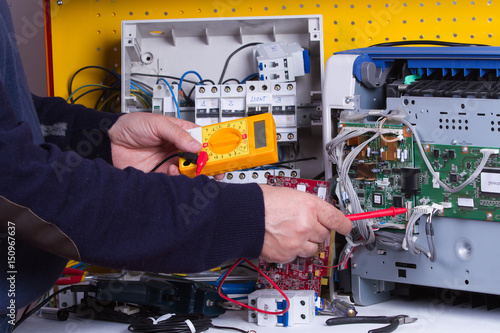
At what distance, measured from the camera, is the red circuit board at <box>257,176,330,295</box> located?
1275mm

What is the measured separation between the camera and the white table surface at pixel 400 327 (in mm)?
1089

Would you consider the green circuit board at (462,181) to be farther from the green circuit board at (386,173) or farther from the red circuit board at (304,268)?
the red circuit board at (304,268)

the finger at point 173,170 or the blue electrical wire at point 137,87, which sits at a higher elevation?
the blue electrical wire at point 137,87

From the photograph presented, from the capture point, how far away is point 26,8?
1.74m

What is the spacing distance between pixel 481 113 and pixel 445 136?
0.09m

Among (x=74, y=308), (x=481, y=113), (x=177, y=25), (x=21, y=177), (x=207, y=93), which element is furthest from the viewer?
(x=177, y=25)

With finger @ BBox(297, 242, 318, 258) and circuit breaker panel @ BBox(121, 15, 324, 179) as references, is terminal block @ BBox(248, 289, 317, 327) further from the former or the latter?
circuit breaker panel @ BBox(121, 15, 324, 179)

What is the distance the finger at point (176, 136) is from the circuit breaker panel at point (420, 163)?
330 millimetres

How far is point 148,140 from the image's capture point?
48.8 inches

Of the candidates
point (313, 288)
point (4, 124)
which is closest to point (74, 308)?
point (313, 288)

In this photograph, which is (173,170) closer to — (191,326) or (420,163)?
(191,326)

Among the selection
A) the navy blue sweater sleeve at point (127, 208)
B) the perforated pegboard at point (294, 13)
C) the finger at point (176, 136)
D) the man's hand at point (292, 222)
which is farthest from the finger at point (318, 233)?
the perforated pegboard at point (294, 13)

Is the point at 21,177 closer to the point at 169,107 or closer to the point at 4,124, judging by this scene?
the point at 4,124

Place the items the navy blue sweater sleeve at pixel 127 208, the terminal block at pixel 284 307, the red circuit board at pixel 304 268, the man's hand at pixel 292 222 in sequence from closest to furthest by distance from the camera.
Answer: the navy blue sweater sleeve at pixel 127 208, the man's hand at pixel 292 222, the terminal block at pixel 284 307, the red circuit board at pixel 304 268
